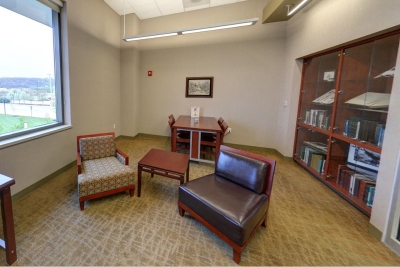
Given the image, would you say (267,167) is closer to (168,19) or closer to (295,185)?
(295,185)

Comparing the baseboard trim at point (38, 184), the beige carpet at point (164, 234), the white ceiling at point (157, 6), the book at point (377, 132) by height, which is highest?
the white ceiling at point (157, 6)

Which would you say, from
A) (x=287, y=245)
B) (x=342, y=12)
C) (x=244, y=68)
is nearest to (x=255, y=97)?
(x=244, y=68)

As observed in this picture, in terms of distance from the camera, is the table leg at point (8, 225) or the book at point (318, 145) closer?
the table leg at point (8, 225)

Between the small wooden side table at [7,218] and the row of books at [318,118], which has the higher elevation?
the row of books at [318,118]

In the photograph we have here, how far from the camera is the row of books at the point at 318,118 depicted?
3.01 m

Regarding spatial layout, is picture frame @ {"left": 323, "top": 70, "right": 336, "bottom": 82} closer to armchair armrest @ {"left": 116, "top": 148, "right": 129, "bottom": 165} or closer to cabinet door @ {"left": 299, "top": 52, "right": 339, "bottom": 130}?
cabinet door @ {"left": 299, "top": 52, "right": 339, "bottom": 130}

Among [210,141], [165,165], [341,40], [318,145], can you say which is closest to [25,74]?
[165,165]

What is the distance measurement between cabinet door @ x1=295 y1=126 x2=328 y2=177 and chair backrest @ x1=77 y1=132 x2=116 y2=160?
3.44 m

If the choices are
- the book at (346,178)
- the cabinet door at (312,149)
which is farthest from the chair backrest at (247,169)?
the cabinet door at (312,149)

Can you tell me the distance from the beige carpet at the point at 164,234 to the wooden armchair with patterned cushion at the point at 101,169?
19 cm

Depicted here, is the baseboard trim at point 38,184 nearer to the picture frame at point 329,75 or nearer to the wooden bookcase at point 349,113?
the wooden bookcase at point 349,113

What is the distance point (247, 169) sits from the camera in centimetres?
193

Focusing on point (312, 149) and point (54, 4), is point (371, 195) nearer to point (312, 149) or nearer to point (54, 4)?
point (312, 149)

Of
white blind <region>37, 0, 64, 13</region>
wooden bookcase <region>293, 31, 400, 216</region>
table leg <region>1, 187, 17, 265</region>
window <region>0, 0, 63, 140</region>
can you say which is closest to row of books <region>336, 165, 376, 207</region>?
wooden bookcase <region>293, 31, 400, 216</region>
